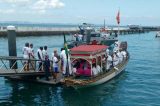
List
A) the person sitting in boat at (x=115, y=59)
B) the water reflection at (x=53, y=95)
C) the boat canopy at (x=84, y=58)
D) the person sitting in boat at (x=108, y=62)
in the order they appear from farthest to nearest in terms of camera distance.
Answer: the person sitting in boat at (x=115, y=59), the person sitting in boat at (x=108, y=62), the boat canopy at (x=84, y=58), the water reflection at (x=53, y=95)

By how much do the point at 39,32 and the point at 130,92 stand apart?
63.6m

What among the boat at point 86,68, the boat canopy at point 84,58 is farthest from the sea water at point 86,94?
the boat canopy at point 84,58

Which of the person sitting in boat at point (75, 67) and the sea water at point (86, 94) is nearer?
the sea water at point (86, 94)

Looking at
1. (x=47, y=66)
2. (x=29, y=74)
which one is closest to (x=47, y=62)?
(x=47, y=66)

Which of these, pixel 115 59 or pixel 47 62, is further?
pixel 115 59

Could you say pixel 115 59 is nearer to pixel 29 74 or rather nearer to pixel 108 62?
pixel 108 62

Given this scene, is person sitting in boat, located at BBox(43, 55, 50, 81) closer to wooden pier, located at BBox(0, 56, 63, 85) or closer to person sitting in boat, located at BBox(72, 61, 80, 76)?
wooden pier, located at BBox(0, 56, 63, 85)

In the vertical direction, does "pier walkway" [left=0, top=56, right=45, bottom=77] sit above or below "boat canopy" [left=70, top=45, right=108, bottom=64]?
below

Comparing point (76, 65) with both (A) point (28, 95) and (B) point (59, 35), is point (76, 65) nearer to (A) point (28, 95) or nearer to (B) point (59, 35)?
(A) point (28, 95)

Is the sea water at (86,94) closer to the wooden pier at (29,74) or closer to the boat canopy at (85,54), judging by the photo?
the wooden pier at (29,74)

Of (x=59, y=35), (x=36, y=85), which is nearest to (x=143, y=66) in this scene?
(x=36, y=85)

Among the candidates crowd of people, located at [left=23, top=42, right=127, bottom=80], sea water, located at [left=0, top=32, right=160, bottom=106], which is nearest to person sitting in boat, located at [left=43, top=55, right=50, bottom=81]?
crowd of people, located at [left=23, top=42, right=127, bottom=80]

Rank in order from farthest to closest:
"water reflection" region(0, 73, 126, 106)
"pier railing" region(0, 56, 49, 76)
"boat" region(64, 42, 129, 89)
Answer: "boat" region(64, 42, 129, 89) < "pier railing" region(0, 56, 49, 76) < "water reflection" region(0, 73, 126, 106)

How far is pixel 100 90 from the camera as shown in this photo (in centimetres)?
2373
